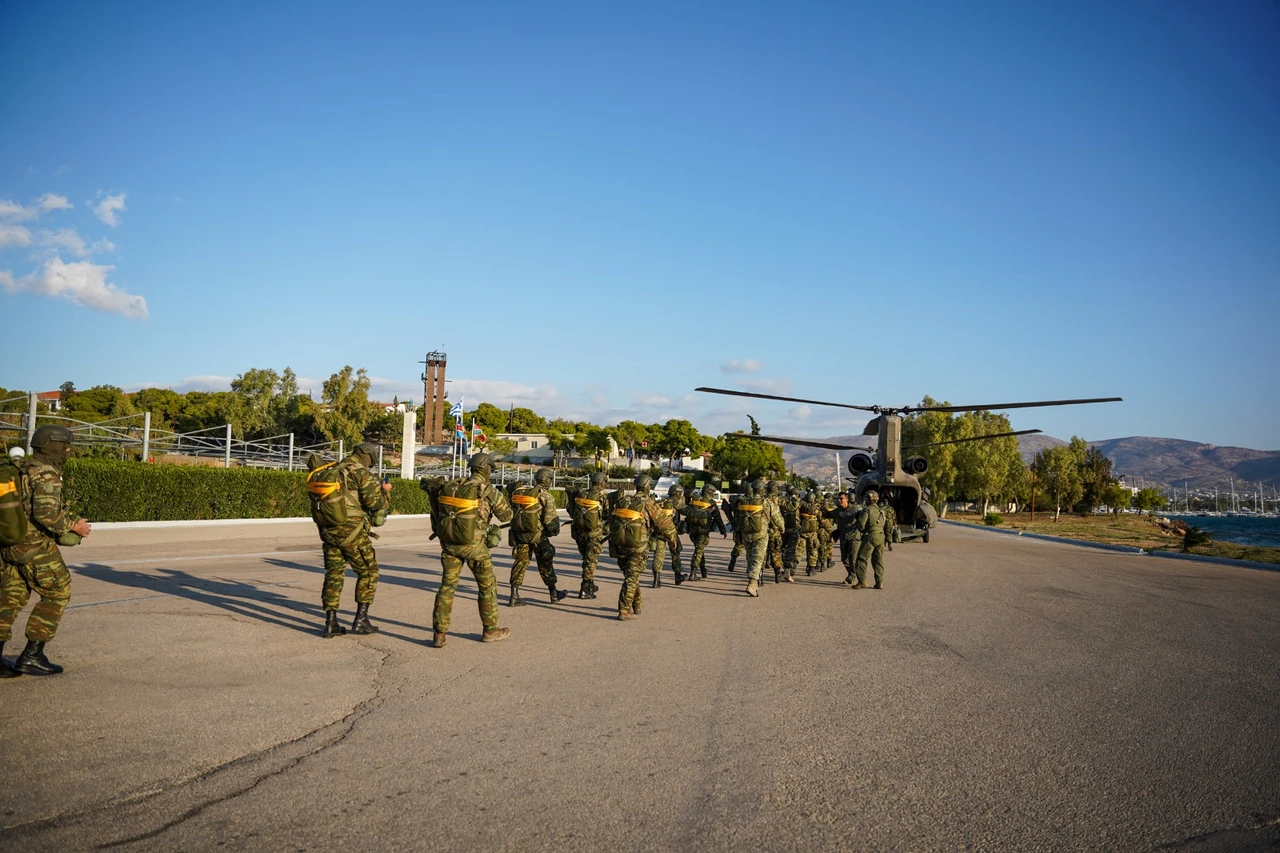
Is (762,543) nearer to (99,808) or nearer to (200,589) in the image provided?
(200,589)

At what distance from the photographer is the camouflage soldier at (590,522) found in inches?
443

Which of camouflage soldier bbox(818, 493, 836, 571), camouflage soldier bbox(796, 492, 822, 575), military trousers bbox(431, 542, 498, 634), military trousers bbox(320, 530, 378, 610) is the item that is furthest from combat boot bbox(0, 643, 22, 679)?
camouflage soldier bbox(818, 493, 836, 571)

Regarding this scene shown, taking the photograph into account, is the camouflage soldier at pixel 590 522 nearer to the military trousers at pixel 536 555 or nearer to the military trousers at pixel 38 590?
the military trousers at pixel 536 555

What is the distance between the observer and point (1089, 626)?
32.4ft

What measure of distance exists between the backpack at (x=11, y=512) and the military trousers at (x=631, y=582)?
6071mm

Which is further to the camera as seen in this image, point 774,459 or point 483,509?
point 774,459

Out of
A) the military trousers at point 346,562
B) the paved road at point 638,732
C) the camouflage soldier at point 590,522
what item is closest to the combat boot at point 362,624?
the military trousers at point 346,562

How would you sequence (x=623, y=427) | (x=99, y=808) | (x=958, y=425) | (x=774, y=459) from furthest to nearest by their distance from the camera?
1. (x=623, y=427)
2. (x=774, y=459)
3. (x=958, y=425)
4. (x=99, y=808)

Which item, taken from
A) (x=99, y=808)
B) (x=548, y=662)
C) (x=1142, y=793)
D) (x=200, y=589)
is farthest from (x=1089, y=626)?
(x=200, y=589)

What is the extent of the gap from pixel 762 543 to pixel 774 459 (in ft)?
288

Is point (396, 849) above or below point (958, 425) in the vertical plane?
below

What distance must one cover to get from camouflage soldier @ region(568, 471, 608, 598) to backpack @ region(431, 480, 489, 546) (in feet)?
10.5

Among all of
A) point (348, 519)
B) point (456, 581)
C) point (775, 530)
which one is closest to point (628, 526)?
point (456, 581)

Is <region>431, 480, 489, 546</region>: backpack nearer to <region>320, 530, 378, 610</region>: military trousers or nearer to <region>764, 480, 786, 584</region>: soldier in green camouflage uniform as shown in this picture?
<region>320, 530, 378, 610</region>: military trousers
